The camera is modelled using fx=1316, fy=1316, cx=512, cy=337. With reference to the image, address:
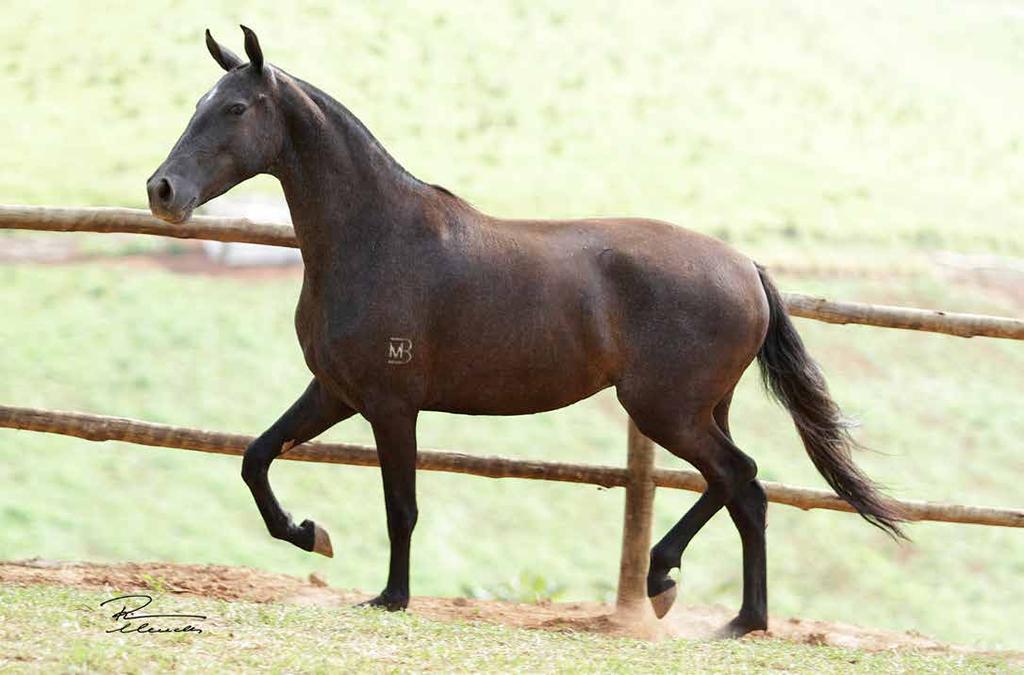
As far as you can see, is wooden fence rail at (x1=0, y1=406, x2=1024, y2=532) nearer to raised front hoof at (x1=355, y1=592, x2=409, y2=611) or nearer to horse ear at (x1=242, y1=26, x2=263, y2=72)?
raised front hoof at (x1=355, y1=592, x2=409, y2=611)

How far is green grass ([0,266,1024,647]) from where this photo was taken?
40.2ft

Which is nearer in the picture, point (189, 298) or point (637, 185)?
point (189, 298)

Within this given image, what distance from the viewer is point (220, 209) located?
17.6 m

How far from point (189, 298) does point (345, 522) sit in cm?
542

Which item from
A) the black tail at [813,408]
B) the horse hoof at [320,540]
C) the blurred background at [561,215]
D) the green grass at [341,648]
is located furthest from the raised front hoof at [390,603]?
the blurred background at [561,215]

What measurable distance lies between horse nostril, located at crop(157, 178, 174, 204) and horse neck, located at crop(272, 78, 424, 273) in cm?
43

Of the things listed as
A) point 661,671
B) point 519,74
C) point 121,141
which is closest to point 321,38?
point 519,74

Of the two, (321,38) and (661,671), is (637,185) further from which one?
(661,671)

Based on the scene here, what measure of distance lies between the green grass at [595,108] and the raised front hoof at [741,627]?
591 inches

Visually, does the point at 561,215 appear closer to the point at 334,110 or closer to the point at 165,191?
the point at 334,110

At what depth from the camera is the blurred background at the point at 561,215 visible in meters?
13.0

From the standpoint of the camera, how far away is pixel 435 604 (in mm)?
5266

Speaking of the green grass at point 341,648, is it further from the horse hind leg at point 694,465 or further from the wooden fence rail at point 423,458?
the wooden fence rail at point 423,458
